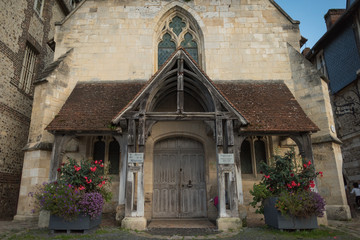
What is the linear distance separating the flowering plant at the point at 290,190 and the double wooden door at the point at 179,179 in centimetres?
268

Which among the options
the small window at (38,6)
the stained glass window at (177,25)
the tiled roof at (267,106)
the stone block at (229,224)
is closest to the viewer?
the stone block at (229,224)

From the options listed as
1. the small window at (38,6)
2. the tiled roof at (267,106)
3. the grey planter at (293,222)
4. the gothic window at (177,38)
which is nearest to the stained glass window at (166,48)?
the gothic window at (177,38)

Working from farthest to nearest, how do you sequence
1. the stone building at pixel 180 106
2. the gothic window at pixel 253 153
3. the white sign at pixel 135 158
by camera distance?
the gothic window at pixel 253 153
the stone building at pixel 180 106
the white sign at pixel 135 158

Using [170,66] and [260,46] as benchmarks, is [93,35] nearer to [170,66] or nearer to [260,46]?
[170,66]

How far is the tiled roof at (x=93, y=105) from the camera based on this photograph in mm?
8102

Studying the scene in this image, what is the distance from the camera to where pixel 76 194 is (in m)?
6.22

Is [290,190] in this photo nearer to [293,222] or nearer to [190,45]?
[293,222]

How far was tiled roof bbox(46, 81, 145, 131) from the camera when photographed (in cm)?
810

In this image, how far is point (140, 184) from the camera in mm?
7012

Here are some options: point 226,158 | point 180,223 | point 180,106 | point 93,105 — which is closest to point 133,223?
point 180,223

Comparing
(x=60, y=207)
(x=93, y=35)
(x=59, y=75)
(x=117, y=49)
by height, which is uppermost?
(x=93, y=35)

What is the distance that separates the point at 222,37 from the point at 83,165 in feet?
24.8

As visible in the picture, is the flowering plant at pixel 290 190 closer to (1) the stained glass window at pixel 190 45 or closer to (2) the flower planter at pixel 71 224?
(2) the flower planter at pixel 71 224

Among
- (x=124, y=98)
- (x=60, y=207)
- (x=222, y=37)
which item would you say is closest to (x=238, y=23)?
(x=222, y=37)
